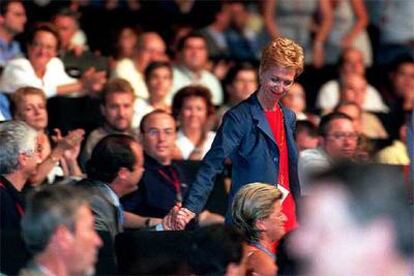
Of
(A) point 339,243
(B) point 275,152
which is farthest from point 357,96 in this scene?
(A) point 339,243

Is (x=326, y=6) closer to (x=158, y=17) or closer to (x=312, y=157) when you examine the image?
(x=158, y=17)

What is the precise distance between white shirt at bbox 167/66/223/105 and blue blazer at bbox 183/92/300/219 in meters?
4.06

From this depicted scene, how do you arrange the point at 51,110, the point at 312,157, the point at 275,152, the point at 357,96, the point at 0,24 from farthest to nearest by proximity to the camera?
the point at 357,96, the point at 0,24, the point at 51,110, the point at 312,157, the point at 275,152

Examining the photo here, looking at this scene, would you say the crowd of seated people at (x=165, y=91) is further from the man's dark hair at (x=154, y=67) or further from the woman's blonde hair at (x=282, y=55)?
the woman's blonde hair at (x=282, y=55)

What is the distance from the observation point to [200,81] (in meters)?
11.7

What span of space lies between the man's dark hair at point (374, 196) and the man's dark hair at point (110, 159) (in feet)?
13.2

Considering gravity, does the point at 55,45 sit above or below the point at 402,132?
above

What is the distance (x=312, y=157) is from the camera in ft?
31.0

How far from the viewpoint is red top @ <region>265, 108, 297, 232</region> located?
7566 mm

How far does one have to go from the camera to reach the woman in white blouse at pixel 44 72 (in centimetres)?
1043

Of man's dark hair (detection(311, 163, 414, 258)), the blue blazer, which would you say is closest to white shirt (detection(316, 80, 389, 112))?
the blue blazer

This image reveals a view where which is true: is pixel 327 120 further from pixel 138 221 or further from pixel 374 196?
pixel 374 196

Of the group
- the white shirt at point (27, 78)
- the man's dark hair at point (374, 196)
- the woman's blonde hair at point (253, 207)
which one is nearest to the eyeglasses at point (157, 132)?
the white shirt at point (27, 78)

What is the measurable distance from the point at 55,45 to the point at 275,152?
3.49 meters
